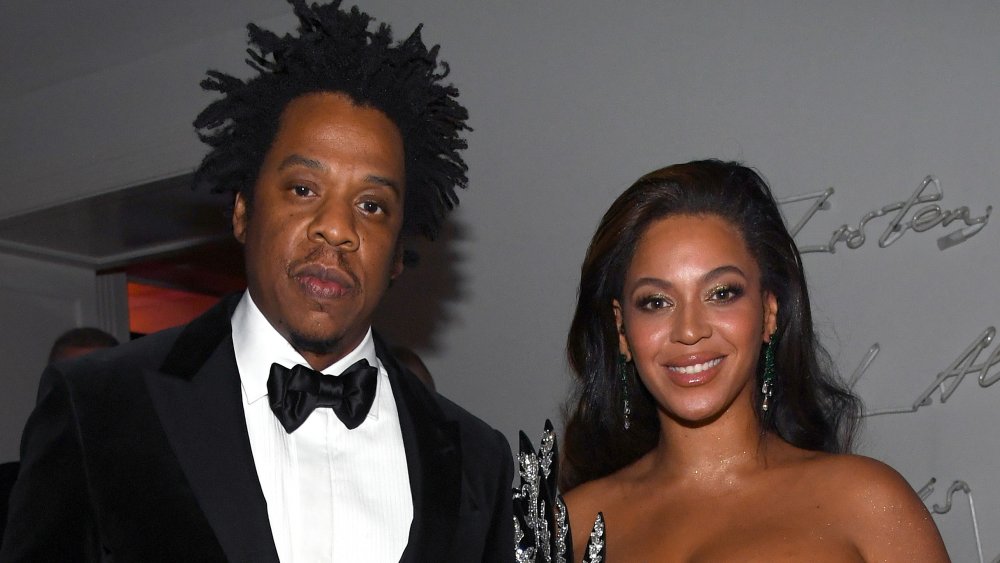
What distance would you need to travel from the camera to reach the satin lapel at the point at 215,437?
6.79ft

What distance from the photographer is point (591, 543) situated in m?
2.27

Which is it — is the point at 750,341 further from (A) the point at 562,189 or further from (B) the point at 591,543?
(A) the point at 562,189

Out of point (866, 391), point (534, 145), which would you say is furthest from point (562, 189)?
point (866, 391)

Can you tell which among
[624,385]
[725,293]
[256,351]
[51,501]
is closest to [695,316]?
[725,293]

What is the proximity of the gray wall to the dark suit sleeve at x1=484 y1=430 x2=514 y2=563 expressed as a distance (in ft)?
4.93

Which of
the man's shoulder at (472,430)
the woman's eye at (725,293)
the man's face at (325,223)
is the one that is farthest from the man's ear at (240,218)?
the woman's eye at (725,293)

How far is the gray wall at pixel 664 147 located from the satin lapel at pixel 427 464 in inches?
64.0

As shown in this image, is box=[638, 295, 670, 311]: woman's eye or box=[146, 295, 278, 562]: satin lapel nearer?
box=[146, 295, 278, 562]: satin lapel

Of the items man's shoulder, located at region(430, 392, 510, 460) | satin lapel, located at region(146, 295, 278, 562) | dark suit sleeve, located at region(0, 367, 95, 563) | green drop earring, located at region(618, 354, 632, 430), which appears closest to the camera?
dark suit sleeve, located at region(0, 367, 95, 563)

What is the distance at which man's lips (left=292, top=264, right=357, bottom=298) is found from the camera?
7.20 ft

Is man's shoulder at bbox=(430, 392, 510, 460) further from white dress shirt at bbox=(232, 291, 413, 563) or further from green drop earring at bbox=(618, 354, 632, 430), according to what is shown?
green drop earring at bbox=(618, 354, 632, 430)

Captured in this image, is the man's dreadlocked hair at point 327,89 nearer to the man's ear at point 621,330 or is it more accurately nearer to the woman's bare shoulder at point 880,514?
the man's ear at point 621,330

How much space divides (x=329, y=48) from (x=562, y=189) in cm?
187

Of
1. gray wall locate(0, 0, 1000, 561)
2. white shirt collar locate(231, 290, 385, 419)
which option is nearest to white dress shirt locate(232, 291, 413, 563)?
white shirt collar locate(231, 290, 385, 419)
